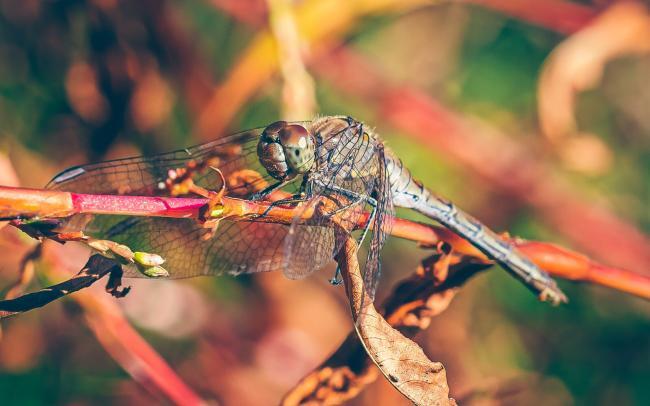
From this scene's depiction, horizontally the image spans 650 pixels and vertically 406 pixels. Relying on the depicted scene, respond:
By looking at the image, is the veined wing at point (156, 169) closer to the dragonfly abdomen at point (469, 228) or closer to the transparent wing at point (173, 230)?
the transparent wing at point (173, 230)

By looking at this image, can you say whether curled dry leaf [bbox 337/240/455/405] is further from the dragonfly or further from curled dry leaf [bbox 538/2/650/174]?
curled dry leaf [bbox 538/2/650/174]

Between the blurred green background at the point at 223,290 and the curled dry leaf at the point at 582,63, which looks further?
the curled dry leaf at the point at 582,63

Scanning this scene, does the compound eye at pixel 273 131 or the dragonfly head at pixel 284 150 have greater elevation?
the compound eye at pixel 273 131

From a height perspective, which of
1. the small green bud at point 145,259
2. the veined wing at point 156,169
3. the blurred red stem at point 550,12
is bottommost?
the veined wing at point 156,169

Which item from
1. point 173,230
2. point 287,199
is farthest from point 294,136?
point 173,230

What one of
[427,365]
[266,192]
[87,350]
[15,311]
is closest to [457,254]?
[427,365]

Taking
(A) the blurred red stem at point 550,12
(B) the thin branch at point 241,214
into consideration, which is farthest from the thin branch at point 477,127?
(B) the thin branch at point 241,214
